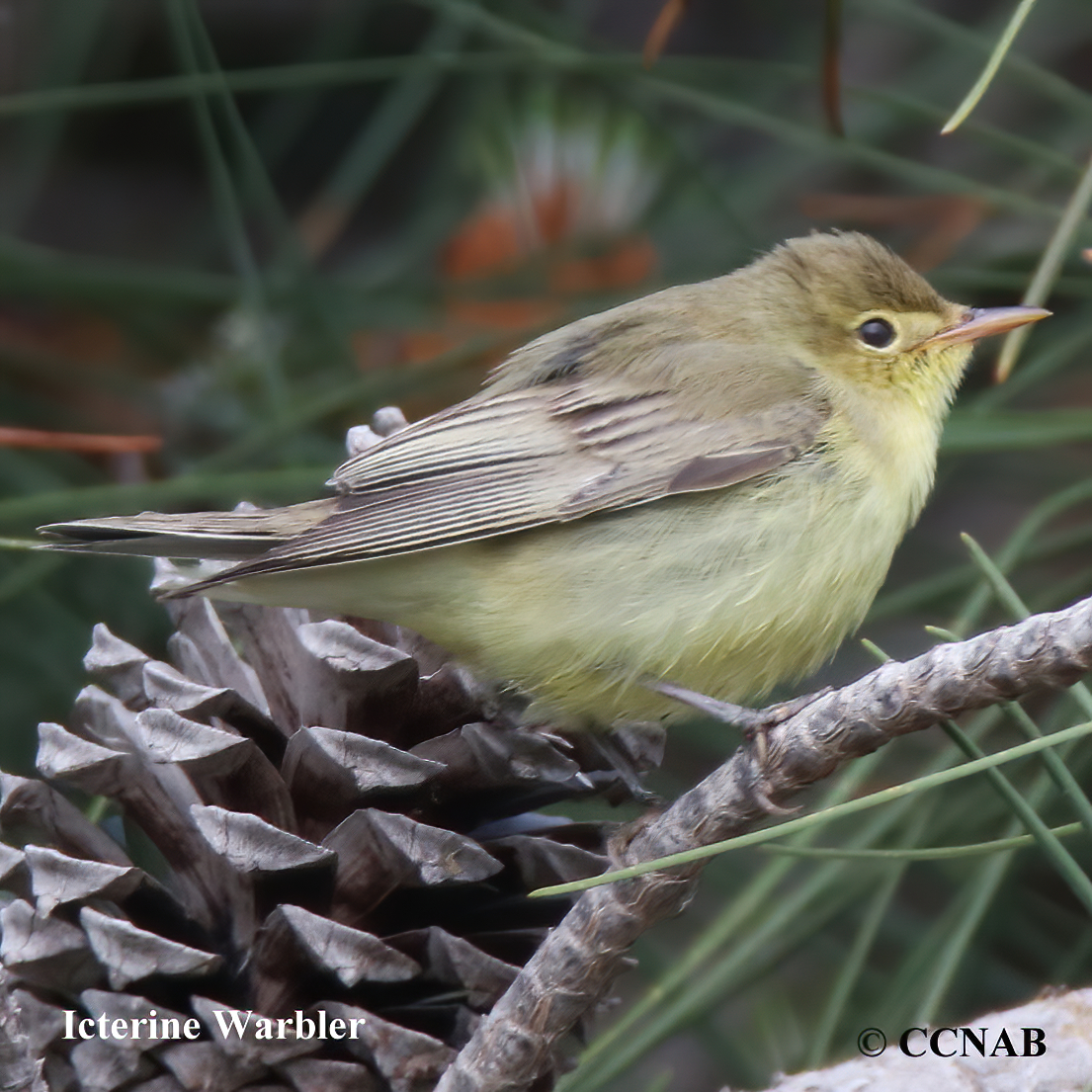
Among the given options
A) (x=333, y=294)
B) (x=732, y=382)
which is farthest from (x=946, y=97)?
(x=333, y=294)

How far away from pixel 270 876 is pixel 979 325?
133 cm

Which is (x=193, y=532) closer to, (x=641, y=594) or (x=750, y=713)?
(x=641, y=594)

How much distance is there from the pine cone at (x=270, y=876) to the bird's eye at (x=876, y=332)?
3.28ft

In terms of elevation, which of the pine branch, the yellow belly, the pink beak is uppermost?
the pink beak

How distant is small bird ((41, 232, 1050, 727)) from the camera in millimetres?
1748

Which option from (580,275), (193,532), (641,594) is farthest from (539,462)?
(580,275)

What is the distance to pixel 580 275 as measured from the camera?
101 inches

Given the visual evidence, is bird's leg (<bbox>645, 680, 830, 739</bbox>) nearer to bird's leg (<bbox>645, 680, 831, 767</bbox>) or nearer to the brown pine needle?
bird's leg (<bbox>645, 680, 831, 767</bbox>)

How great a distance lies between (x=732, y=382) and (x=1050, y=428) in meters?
0.46

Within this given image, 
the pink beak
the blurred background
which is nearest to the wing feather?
the blurred background

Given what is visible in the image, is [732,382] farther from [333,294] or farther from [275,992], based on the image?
[275,992]

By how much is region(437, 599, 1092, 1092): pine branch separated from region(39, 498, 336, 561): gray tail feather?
695mm

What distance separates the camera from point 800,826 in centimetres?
100

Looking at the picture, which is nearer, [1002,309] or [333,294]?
[1002,309]
